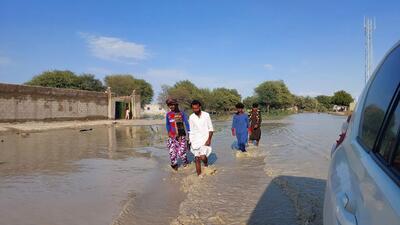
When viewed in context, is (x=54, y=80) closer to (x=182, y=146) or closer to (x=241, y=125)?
(x=241, y=125)

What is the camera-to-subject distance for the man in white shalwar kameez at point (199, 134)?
8.65m

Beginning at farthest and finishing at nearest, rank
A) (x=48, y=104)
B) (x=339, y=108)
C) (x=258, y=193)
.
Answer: (x=339, y=108) → (x=48, y=104) → (x=258, y=193)

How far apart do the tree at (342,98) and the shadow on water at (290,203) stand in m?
108

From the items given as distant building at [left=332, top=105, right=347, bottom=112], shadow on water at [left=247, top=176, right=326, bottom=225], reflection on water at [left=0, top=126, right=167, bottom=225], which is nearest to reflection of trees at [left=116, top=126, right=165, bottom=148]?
reflection on water at [left=0, top=126, right=167, bottom=225]

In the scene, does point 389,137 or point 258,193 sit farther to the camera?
point 258,193

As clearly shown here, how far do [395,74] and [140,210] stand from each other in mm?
4921

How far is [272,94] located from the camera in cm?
9162

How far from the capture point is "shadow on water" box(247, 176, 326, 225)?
561 centimetres

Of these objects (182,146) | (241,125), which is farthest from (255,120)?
(182,146)

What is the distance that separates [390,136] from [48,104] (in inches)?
1367

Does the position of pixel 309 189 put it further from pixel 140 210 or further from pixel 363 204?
pixel 363 204

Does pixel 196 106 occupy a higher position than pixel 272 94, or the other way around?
pixel 272 94

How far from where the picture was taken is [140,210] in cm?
629

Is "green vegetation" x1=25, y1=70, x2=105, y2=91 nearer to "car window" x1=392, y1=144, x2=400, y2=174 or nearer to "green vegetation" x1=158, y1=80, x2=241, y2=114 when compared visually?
"green vegetation" x1=158, y1=80, x2=241, y2=114
